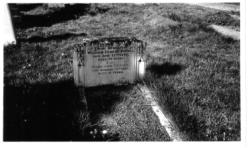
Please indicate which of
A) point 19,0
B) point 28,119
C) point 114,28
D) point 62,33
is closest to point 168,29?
point 114,28

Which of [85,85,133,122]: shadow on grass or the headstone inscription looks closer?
[85,85,133,122]: shadow on grass

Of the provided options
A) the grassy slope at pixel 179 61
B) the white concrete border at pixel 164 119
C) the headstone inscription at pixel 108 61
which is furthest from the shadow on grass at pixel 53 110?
the white concrete border at pixel 164 119

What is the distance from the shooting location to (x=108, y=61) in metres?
5.09

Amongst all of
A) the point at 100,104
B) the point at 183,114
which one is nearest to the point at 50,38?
the point at 100,104

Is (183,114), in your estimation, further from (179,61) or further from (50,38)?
(50,38)

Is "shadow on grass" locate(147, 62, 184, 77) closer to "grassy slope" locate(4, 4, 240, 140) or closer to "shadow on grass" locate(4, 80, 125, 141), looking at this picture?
"grassy slope" locate(4, 4, 240, 140)

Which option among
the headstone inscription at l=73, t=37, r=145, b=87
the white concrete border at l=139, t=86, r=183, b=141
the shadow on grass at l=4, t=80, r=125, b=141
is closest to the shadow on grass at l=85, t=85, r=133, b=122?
the shadow on grass at l=4, t=80, r=125, b=141

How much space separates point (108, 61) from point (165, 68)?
140 centimetres

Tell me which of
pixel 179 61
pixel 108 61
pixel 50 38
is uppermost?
pixel 108 61

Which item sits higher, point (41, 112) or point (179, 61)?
point (179, 61)

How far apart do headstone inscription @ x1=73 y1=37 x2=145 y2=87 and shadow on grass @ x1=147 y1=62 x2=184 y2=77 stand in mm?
506

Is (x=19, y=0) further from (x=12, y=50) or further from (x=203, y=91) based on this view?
(x=203, y=91)

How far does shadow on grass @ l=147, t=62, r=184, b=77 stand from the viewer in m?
5.69

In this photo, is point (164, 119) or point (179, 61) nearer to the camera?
point (164, 119)
